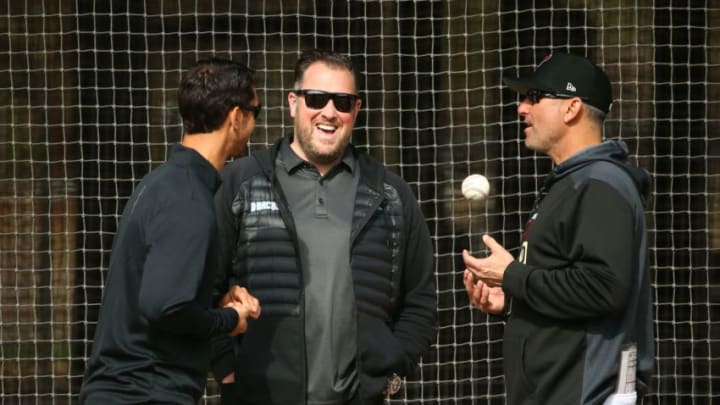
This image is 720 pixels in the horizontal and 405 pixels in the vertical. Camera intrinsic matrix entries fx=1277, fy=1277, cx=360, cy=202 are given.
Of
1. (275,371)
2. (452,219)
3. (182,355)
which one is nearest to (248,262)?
(275,371)

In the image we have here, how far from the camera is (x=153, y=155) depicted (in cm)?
777

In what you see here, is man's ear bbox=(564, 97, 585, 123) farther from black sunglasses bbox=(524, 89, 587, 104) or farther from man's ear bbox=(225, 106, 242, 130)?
man's ear bbox=(225, 106, 242, 130)

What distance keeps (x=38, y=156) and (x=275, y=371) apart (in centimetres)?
417

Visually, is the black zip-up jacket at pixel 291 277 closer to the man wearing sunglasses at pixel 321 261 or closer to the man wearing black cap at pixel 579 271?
the man wearing sunglasses at pixel 321 261

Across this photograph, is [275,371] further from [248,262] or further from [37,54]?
[37,54]

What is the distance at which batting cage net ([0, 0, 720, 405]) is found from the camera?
7.65 m

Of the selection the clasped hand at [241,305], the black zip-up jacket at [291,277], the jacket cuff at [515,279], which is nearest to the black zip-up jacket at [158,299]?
the clasped hand at [241,305]

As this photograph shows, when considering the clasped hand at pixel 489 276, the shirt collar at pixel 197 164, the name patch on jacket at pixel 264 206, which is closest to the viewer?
the shirt collar at pixel 197 164

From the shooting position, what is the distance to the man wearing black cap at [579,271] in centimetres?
371

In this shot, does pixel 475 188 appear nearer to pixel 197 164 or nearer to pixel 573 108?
pixel 573 108

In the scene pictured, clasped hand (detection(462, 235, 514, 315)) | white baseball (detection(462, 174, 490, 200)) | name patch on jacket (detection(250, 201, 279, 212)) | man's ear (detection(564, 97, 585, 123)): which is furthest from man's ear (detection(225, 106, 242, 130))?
white baseball (detection(462, 174, 490, 200))

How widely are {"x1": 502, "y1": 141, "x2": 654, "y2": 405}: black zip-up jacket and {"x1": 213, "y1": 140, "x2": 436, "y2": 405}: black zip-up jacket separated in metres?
0.46

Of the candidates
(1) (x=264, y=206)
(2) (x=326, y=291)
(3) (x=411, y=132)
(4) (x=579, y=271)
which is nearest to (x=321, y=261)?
(2) (x=326, y=291)

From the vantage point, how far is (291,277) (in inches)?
160
